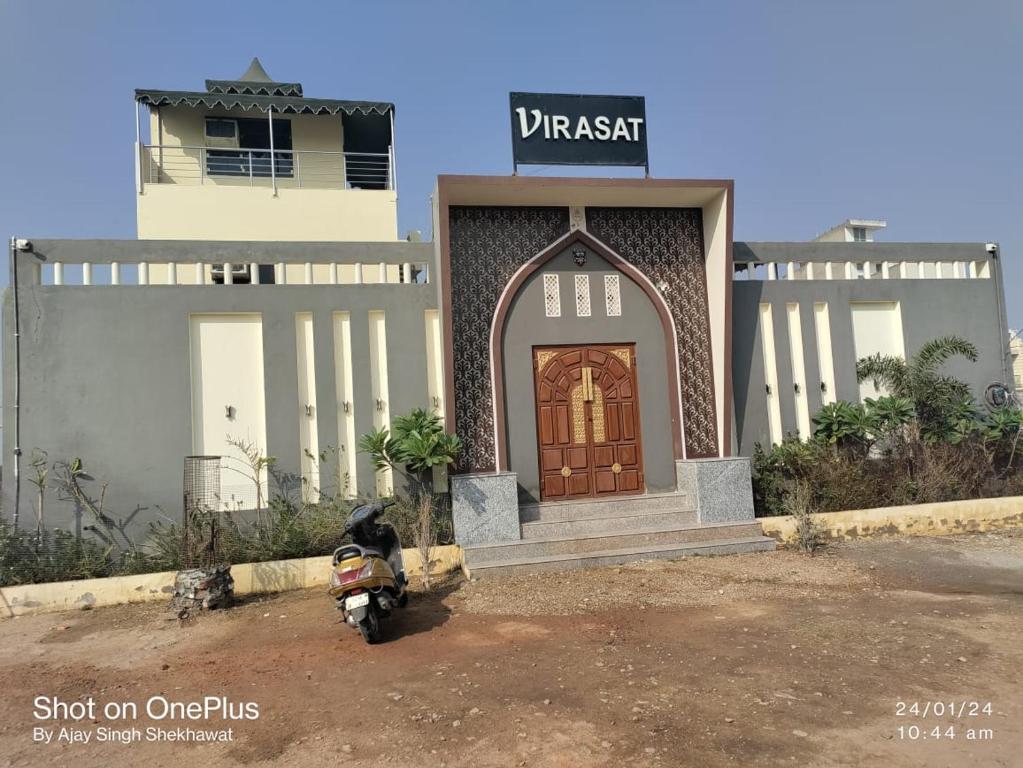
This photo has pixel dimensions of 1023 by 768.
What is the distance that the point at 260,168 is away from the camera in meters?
14.0

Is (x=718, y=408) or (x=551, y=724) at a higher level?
(x=718, y=408)

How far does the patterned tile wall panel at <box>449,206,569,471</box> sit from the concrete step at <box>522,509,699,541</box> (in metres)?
1.02

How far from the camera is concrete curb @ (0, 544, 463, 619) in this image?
646 cm

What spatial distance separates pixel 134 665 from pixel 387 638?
181cm

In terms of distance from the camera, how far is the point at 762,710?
3.61 metres

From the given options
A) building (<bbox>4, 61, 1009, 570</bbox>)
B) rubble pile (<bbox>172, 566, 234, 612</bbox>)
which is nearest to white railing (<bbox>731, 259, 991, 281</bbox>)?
building (<bbox>4, 61, 1009, 570</bbox>)

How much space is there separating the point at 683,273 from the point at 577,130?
231 cm

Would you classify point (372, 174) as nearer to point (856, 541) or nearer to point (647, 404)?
point (647, 404)

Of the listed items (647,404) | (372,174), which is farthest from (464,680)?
(372,174)

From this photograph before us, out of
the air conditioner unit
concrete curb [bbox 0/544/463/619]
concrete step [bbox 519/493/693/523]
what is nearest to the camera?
Result: concrete curb [bbox 0/544/463/619]

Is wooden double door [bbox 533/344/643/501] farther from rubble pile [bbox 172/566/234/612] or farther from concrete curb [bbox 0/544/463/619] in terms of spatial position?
rubble pile [bbox 172/566/234/612]

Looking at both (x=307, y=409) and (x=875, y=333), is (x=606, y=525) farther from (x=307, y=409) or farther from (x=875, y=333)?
(x=875, y=333)

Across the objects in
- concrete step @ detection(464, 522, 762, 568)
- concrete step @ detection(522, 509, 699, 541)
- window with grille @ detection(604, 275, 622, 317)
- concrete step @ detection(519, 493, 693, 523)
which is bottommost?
concrete step @ detection(464, 522, 762, 568)

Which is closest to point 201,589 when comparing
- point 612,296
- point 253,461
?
point 253,461
